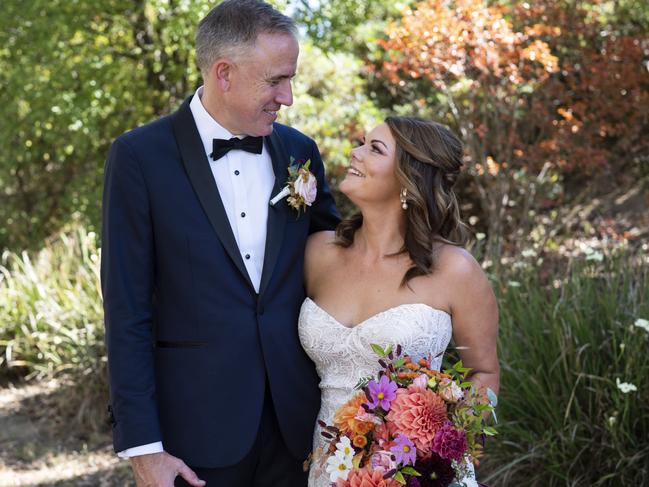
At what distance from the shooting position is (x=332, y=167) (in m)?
8.09

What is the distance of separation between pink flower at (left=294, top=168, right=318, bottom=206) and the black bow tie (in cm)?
18

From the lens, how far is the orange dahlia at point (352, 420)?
9.51 ft

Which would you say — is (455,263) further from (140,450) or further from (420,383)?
(140,450)

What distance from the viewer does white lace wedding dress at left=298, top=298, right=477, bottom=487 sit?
3.23 metres

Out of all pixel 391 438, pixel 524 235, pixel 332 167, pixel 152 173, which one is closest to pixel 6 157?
pixel 332 167

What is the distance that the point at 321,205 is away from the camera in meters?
3.67

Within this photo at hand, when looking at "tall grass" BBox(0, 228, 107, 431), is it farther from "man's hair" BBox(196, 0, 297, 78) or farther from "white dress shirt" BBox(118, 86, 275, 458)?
"man's hair" BBox(196, 0, 297, 78)

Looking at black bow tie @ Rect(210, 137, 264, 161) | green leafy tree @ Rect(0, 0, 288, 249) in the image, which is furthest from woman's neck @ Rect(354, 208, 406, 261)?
green leafy tree @ Rect(0, 0, 288, 249)

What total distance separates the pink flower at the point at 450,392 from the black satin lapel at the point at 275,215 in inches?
27.0

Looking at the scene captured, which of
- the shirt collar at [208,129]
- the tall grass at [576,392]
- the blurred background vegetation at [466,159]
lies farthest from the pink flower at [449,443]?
the blurred background vegetation at [466,159]

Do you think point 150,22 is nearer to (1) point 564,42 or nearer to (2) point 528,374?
(1) point 564,42

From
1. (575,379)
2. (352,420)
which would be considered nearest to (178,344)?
(352,420)

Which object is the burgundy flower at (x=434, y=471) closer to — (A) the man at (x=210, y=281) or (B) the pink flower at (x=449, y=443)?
(B) the pink flower at (x=449, y=443)

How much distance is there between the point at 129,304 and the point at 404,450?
3.21 feet
